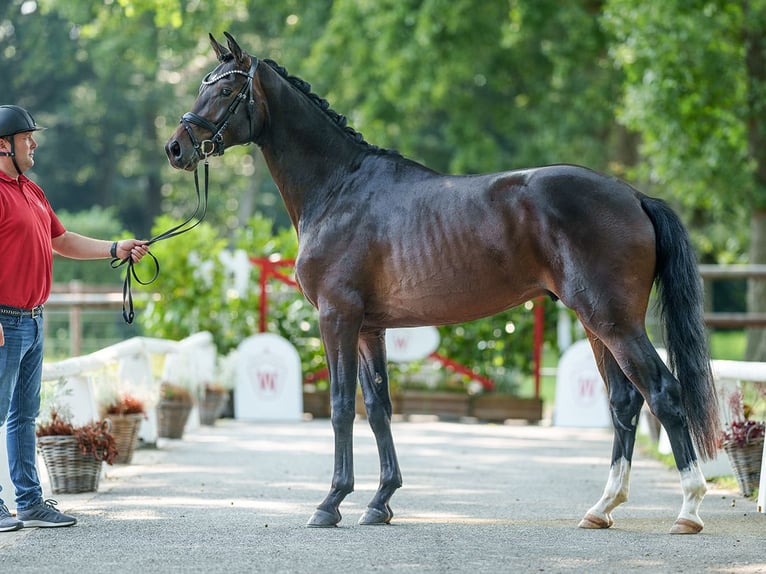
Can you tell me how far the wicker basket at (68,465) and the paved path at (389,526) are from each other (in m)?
0.12

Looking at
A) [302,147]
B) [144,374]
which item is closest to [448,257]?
[302,147]

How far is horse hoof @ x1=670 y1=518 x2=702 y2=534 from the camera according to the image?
245 inches

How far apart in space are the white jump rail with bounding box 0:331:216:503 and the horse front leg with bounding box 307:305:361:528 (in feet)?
6.19

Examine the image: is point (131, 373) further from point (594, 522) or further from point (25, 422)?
point (594, 522)

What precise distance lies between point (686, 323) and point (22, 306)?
3511mm

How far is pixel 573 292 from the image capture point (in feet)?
20.6

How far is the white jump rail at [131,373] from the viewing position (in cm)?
815

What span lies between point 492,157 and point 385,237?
1989 centimetres

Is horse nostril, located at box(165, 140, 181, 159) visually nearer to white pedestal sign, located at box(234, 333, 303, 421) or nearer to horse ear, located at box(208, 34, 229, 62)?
horse ear, located at box(208, 34, 229, 62)

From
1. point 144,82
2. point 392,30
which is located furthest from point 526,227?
point 144,82

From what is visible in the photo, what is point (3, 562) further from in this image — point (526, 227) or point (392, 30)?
point (392, 30)

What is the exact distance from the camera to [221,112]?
6844mm

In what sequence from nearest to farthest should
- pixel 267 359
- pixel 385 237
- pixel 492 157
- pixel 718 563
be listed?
pixel 718 563
pixel 385 237
pixel 267 359
pixel 492 157

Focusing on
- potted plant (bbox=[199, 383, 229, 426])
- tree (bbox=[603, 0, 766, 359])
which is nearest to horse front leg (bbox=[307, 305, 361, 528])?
potted plant (bbox=[199, 383, 229, 426])
